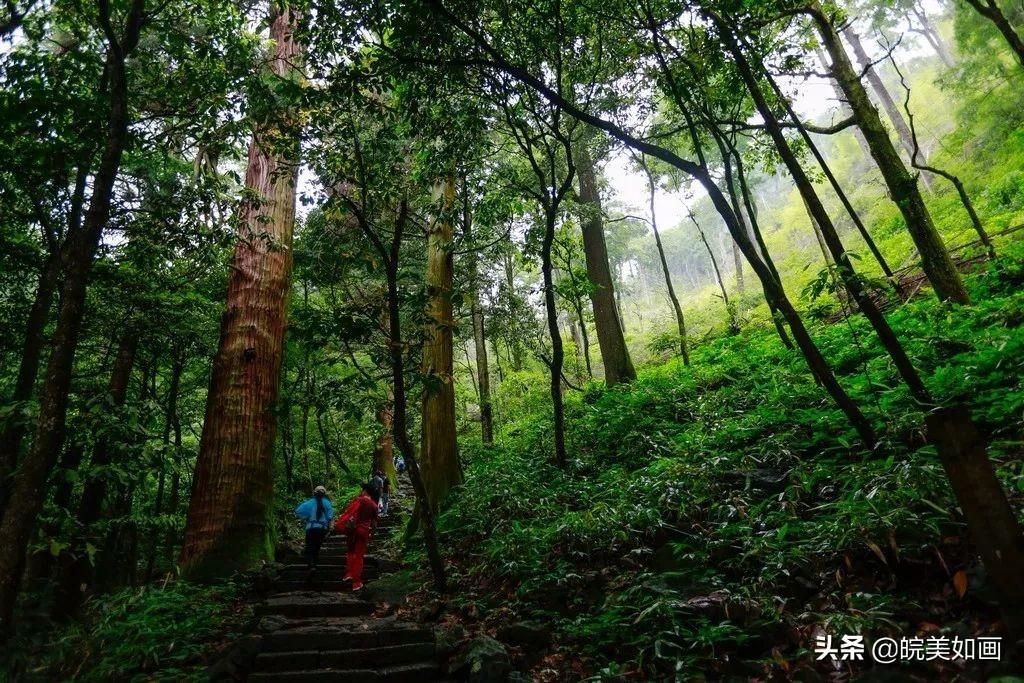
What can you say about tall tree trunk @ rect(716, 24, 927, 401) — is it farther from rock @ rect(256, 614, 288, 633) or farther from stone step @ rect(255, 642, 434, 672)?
rock @ rect(256, 614, 288, 633)

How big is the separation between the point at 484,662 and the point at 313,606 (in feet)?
10.1

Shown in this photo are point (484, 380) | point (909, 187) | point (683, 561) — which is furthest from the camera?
point (484, 380)

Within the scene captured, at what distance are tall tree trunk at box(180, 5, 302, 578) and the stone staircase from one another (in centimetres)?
117

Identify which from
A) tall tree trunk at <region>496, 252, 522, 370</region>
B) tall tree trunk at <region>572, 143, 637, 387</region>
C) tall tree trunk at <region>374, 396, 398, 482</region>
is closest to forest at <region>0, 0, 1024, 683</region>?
tall tree trunk at <region>572, 143, 637, 387</region>

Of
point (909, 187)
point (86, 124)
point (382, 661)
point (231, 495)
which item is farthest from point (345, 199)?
point (909, 187)

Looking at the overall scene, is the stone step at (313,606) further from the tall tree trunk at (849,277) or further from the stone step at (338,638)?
the tall tree trunk at (849,277)

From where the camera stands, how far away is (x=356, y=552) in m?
7.65

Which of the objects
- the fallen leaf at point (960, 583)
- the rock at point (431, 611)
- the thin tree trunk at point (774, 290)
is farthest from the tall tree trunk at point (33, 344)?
the fallen leaf at point (960, 583)

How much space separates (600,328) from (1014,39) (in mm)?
8483

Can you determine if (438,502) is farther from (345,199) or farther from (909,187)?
(909,187)

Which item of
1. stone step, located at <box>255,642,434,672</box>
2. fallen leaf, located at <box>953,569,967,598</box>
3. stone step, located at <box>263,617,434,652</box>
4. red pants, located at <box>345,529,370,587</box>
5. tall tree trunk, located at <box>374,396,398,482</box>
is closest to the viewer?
fallen leaf, located at <box>953,569,967,598</box>

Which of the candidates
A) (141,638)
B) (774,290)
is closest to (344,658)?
(141,638)

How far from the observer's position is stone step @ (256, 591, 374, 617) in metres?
6.15

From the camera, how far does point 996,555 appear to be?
2.50 m
